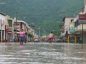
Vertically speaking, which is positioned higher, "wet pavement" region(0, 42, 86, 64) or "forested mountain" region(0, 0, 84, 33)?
"forested mountain" region(0, 0, 84, 33)

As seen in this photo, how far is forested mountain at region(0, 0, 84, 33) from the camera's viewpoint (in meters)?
179

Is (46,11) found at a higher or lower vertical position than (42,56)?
higher

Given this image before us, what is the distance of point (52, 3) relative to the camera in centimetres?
19425

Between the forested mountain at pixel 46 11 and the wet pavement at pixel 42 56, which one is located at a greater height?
the forested mountain at pixel 46 11

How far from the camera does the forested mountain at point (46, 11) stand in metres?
179

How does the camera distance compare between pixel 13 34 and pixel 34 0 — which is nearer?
pixel 13 34

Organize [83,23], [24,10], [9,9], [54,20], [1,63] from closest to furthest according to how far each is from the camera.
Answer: [1,63] → [83,23] → [9,9] → [24,10] → [54,20]

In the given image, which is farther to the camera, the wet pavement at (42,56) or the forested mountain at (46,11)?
the forested mountain at (46,11)

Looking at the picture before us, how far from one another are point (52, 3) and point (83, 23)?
11281 cm

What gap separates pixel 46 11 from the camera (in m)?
186

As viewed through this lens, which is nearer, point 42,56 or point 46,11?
point 42,56

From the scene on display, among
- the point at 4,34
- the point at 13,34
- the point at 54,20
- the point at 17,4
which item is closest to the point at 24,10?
the point at 17,4

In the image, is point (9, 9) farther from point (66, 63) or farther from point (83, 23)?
point (66, 63)

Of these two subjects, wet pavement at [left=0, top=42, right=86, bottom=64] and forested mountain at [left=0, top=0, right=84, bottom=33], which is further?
forested mountain at [left=0, top=0, right=84, bottom=33]
